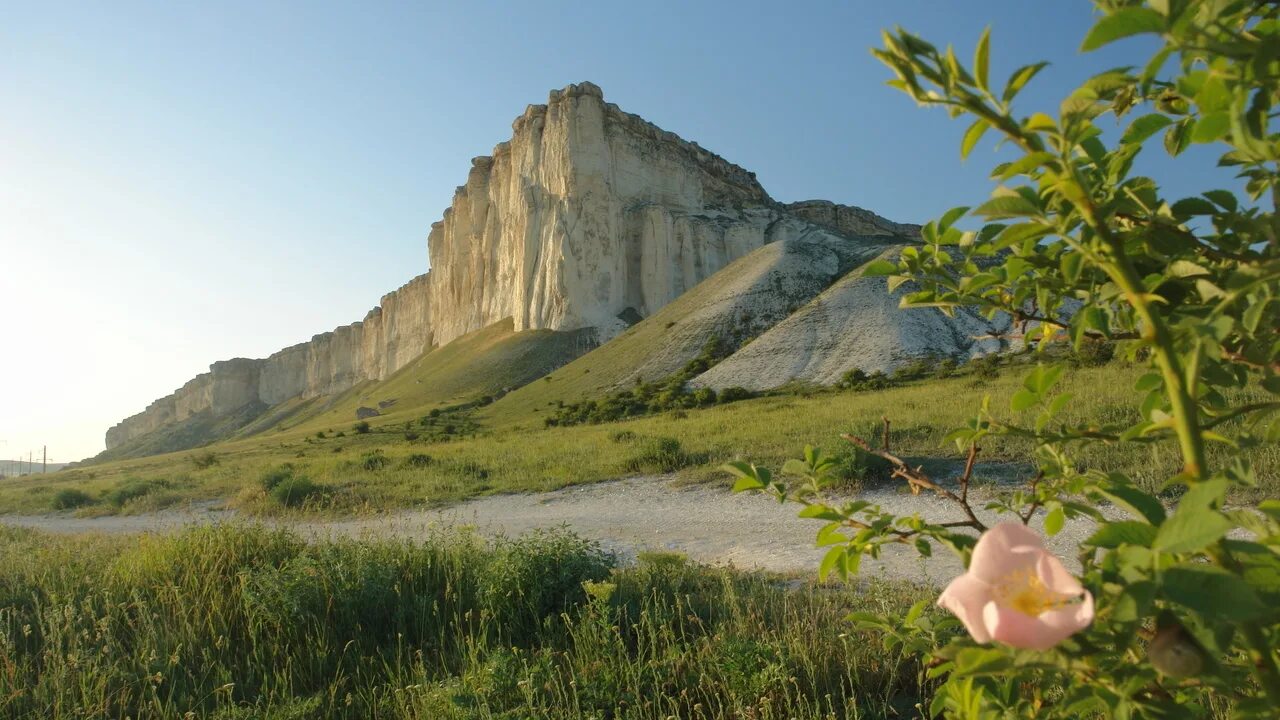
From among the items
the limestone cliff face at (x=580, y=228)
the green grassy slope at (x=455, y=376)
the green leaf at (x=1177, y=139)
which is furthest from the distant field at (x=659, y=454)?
the limestone cliff face at (x=580, y=228)

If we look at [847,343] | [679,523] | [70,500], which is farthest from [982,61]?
[847,343]

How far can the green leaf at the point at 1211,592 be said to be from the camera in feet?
2.15

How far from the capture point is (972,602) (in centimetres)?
75

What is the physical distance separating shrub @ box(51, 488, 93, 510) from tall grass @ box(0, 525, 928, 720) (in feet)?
66.4

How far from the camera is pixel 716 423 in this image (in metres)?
21.5

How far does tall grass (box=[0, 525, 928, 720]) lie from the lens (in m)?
3.41

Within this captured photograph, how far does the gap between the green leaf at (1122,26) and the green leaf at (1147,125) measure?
0.47 meters

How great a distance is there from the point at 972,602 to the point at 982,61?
637 mm

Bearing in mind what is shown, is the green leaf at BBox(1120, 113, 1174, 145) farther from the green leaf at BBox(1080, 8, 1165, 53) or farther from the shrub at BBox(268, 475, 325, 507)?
the shrub at BBox(268, 475, 325, 507)

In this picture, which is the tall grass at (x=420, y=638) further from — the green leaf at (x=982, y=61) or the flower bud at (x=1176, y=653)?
the green leaf at (x=982, y=61)

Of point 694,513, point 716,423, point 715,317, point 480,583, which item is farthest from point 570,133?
point 480,583

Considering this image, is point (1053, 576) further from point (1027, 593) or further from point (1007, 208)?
point (1007, 208)

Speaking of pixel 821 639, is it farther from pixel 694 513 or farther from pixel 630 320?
pixel 630 320

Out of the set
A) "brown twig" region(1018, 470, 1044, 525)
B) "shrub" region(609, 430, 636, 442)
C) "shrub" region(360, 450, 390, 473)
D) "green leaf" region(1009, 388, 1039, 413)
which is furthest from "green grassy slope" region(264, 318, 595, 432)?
"green leaf" region(1009, 388, 1039, 413)
